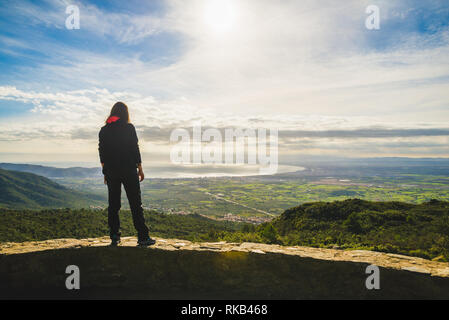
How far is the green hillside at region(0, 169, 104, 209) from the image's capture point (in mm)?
103688

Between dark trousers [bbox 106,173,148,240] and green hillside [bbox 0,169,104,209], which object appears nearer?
dark trousers [bbox 106,173,148,240]

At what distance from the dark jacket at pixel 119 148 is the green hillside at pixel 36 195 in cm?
11486

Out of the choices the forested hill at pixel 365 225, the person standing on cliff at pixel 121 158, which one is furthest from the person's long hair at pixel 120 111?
the forested hill at pixel 365 225

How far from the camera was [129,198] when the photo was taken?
17.7 ft

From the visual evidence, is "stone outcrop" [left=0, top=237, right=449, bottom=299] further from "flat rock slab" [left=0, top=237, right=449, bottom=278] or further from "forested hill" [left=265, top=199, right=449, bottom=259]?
"forested hill" [left=265, top=199, right=449, bottom=259]

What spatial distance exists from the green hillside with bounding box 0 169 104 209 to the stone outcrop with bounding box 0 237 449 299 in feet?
375

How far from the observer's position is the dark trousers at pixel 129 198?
524 cm

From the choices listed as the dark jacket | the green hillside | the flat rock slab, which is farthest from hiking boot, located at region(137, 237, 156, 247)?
the green hillside

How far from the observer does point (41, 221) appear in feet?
82.9

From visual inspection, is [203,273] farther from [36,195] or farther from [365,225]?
[36,195]

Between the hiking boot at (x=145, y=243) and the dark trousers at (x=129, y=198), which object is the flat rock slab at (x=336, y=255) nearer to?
the hiking boot at (x=145, y=243)

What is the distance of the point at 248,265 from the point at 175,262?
1.47 m

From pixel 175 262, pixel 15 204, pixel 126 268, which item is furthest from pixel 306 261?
pixel 15 204

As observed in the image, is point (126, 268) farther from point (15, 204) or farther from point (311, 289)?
point (15, 204)
